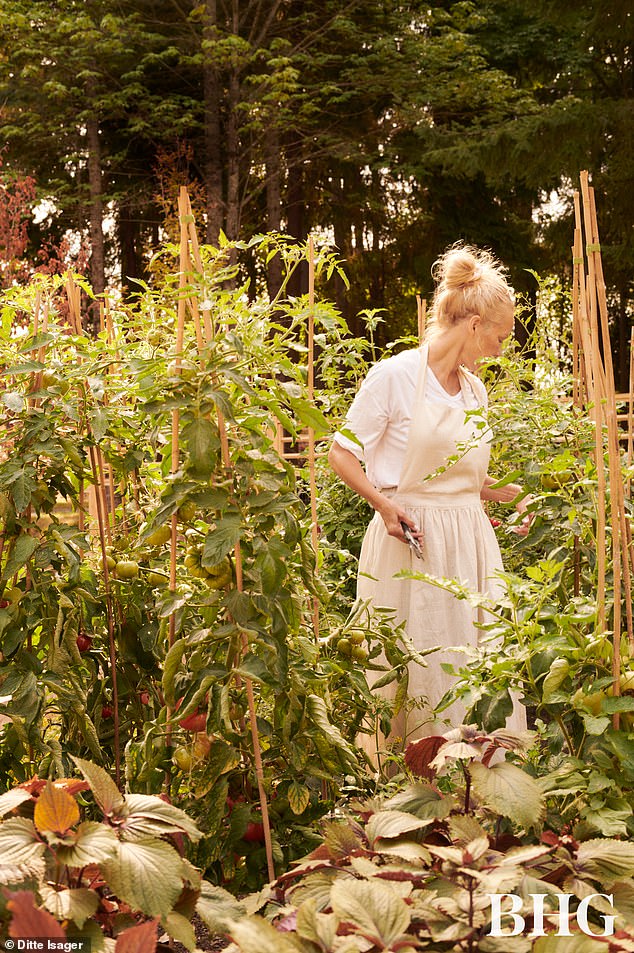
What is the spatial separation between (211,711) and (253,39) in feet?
49.7

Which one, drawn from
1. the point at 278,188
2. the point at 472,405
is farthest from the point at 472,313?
the point at 278,188

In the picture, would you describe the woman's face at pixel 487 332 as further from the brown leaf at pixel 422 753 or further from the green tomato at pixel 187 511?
the brown leaf at pixel 422 753

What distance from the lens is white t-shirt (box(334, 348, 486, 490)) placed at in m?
2.66

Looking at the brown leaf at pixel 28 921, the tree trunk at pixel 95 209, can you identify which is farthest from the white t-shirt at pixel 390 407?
the tree trunk at pixel 95 209

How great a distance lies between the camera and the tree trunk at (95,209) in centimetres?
1446

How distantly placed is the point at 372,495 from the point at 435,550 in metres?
0.25

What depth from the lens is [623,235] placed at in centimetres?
1223

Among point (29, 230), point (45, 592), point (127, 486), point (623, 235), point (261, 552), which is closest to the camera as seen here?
point (261, 552)

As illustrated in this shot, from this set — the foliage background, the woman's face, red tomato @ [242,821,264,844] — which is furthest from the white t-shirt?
the foliage background

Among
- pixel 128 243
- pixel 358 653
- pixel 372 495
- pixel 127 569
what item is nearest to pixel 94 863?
pixel 358 653

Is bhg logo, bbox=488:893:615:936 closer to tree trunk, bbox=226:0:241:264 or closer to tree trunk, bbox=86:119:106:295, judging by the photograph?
tree trunk, bbox=226:0:241:264

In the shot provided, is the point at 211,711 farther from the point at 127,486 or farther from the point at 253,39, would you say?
the point at 253,39

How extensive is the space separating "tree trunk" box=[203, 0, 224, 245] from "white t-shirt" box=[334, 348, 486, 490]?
1197 cm

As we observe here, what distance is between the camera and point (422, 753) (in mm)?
→ 1345
